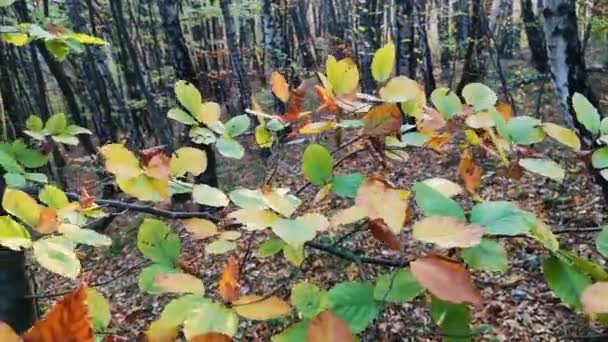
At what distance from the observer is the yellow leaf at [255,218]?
2.32 ft

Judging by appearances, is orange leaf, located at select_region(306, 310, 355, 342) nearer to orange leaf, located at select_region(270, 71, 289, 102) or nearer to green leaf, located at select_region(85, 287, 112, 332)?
green leaf, located at select_region(85, 287, 112, 332)

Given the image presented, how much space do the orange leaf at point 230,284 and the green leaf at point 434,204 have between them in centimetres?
28

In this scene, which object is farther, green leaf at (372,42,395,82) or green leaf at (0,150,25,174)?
green leaf at (0,150,25,174)

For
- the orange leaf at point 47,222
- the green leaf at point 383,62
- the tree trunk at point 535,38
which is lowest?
the tree trunk at point 535,38

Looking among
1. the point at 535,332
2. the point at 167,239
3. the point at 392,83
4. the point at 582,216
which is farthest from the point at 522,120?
the point at 582,216

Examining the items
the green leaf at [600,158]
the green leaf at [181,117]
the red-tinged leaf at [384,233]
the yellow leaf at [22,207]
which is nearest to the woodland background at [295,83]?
the red-tinged leaf at [384,233]

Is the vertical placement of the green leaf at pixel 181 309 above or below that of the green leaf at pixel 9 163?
above

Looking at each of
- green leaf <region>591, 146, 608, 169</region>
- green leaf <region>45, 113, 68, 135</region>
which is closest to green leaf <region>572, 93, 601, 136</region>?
green leaf <region>591, 146, 608, 169</region>

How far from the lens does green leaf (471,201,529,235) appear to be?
0.65 m

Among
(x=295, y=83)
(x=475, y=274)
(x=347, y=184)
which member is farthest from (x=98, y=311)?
(x=295, y=83)

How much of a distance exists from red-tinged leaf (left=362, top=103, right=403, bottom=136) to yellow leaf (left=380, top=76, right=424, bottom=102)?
34mm

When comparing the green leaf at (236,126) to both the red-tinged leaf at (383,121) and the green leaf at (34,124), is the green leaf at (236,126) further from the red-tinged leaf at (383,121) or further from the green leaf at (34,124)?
the green leaf at (34,124)

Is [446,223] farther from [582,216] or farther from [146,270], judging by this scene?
[582,216]

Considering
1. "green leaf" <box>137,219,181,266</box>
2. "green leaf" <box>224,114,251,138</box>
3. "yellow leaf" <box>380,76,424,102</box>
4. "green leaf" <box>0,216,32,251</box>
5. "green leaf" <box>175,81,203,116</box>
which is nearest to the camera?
"green leaf" <box>0,216,32,251</box>
